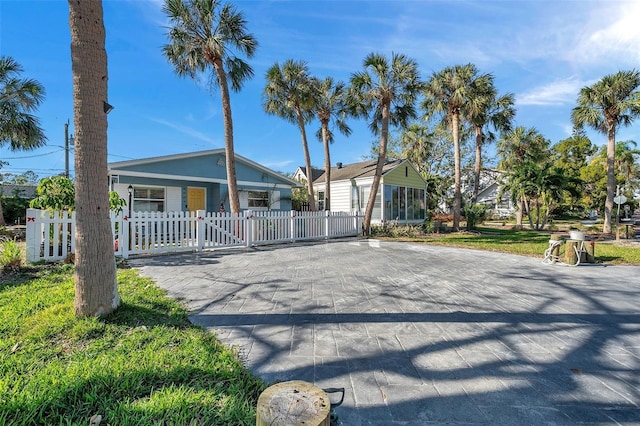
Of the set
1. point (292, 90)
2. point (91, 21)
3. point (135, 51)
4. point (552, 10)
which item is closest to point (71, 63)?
point (91, 21)

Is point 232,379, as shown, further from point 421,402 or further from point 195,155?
point 195,155

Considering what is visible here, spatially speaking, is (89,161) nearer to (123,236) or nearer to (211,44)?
(123,236)

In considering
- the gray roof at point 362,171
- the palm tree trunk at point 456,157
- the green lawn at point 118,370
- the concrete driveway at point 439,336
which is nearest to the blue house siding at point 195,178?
the gray roof at point 362,171

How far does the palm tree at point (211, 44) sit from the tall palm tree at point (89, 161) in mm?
7635

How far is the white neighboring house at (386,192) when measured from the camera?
17.1 m

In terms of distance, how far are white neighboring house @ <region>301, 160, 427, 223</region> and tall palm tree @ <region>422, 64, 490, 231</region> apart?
3092 mm

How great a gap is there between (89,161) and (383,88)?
12593mm

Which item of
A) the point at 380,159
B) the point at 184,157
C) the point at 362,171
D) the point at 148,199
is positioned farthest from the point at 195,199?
the point at 362,171

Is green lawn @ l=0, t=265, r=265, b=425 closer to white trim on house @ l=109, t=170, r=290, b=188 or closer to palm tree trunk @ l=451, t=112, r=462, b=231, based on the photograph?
white trim on house @ l=109, t=170, r=290, b=188

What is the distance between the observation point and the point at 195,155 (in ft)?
46.0

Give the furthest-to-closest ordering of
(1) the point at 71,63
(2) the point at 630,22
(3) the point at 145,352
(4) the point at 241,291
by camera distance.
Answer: (2) the point at 630,22 → (4) the point at 241,291 → (1) the point at 71,63 → (3) the point at 145,352

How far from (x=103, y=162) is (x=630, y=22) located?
11211 millimetres

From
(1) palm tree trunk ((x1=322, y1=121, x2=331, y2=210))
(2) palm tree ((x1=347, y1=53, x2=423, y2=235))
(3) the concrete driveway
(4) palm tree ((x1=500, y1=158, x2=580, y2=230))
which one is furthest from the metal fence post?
(4) palm tree ((x1=500, y1=158, x2=580, y2=230))

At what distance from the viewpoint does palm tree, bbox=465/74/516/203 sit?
15.9m
